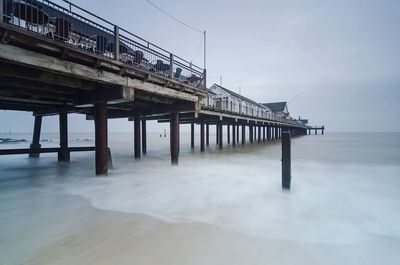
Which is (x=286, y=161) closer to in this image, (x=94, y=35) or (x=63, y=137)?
(x=94, y=35)

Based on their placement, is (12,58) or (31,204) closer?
(12,58)

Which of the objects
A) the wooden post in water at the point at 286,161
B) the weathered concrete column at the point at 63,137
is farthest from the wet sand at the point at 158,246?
the weathered concrete column at the point at 63,137

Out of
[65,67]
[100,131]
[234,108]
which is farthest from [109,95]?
[234,108]

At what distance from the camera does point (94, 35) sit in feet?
27.2

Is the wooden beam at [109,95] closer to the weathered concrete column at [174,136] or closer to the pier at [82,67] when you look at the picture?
the pier at [82,67]

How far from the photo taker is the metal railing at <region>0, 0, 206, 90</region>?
6.09 meters

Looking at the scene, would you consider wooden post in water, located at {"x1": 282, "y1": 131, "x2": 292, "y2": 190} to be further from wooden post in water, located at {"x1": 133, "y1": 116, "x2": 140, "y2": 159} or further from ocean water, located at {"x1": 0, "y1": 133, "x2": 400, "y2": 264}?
wooden post in water, located at {"x1": 133, "y1": 116, "x2": 140, "y2": 159}

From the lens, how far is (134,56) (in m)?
8.77

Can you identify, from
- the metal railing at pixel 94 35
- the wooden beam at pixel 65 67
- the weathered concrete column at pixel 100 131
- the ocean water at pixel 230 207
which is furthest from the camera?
the weathered concrete column at pixel 100 131

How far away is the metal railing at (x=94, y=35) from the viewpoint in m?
6.09

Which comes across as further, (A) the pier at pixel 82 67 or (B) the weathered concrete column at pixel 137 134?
(B) the weathered concrete column at pixel 137 134

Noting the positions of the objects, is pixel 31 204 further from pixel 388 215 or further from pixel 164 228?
pixel 388 215

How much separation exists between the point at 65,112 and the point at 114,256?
1157cm

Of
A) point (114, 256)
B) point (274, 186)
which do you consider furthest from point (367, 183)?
point (114, 256)
